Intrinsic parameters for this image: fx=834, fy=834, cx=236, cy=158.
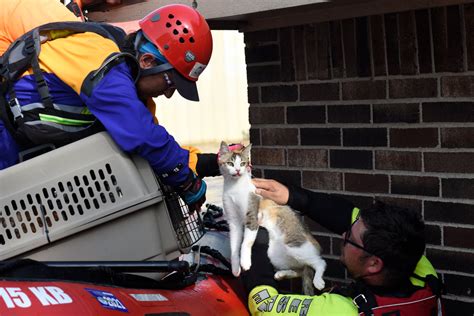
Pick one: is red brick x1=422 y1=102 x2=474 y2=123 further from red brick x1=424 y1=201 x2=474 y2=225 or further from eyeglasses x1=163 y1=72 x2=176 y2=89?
eyeglasses x1=163 y1=72 x2=176 y2=89

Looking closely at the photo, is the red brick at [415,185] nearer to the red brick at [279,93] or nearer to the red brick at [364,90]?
the red brick at [364,90]

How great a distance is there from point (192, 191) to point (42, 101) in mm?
769

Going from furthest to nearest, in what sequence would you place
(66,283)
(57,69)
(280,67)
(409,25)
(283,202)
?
(280,67) < (409,25) < (283,202) < (57,69) < (66,283)

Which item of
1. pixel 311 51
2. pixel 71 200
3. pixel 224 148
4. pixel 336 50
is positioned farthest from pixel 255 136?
pixel 71 200

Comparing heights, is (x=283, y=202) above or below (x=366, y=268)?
above

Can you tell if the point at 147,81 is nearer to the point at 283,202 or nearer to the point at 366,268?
the point at 283,202

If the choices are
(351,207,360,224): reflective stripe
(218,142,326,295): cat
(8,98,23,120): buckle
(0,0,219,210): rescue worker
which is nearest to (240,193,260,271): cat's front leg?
(218,142,326,295): cat

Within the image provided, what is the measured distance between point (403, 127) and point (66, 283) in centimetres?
193

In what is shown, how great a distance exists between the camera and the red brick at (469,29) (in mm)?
3914

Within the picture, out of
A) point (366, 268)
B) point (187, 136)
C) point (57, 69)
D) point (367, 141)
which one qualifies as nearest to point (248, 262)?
point (366, 268)

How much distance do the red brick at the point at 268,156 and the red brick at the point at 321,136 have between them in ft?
0.62

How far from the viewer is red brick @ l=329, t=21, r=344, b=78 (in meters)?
4.47

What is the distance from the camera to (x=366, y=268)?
11.8 ft

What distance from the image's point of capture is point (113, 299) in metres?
3.27
